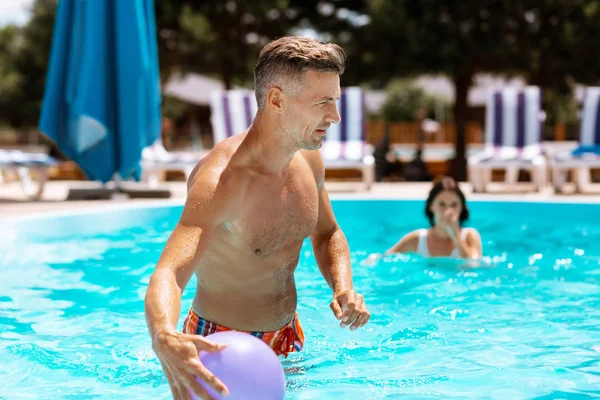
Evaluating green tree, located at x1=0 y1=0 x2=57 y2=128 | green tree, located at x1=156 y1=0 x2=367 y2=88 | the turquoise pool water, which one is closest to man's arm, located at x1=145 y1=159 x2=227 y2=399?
the turquoise pool water

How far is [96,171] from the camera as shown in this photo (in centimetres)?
921

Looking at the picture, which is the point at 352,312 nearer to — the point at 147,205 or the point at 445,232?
the point at 445,232

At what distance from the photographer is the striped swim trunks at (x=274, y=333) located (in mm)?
2602

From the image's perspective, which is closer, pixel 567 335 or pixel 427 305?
pixel 567 335

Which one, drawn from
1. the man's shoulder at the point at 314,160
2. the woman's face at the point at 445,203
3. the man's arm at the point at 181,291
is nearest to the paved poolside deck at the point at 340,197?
the woman's face at the point at 445,203

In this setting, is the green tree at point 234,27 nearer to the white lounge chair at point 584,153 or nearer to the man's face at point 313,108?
the white lounge chair at point 584,153

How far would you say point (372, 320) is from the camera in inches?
168

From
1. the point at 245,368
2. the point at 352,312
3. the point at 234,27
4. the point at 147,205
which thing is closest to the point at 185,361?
the point at 245,368

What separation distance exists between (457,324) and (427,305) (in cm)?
56

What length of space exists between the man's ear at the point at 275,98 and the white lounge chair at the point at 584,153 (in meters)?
8.66

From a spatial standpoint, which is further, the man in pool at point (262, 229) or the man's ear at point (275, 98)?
the man's ear at point (275, 98)

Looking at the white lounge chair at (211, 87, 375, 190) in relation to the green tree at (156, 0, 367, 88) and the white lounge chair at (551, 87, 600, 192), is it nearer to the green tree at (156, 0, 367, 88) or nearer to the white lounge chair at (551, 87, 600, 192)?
the white lounge chair at (551, 87, 600, 192)

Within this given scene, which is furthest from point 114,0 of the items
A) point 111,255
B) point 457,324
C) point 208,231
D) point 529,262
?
point 208,231

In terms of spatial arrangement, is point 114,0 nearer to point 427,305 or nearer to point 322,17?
point 427,305
